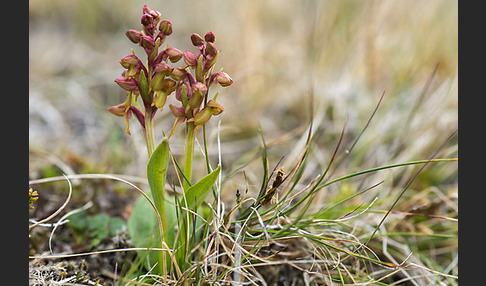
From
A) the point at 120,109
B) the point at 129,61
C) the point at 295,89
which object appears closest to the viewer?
the point at 129,61

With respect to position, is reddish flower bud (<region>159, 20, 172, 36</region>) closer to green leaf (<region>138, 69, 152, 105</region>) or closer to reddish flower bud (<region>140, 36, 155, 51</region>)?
reddish flower bud (<region>140, 36, 155, 51</region>)

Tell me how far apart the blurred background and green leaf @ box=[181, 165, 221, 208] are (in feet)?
3.12

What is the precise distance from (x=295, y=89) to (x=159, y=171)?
7.52 feet

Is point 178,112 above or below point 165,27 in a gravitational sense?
below

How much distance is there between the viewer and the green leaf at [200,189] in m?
1.33

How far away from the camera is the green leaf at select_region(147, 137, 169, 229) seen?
1304 millimetres

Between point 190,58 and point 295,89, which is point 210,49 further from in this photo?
point 295,89

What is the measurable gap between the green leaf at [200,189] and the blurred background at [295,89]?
95cm

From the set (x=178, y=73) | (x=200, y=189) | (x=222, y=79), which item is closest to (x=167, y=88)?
(x=178, y=73)

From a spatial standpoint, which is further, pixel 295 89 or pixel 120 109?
pixel 295 89

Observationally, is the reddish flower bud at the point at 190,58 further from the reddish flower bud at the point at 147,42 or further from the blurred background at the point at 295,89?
the blurred background at the point at 295,89

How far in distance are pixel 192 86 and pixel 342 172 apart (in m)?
1.52

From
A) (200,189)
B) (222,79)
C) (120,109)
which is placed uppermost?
(222,79)

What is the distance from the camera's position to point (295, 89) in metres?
3.48
